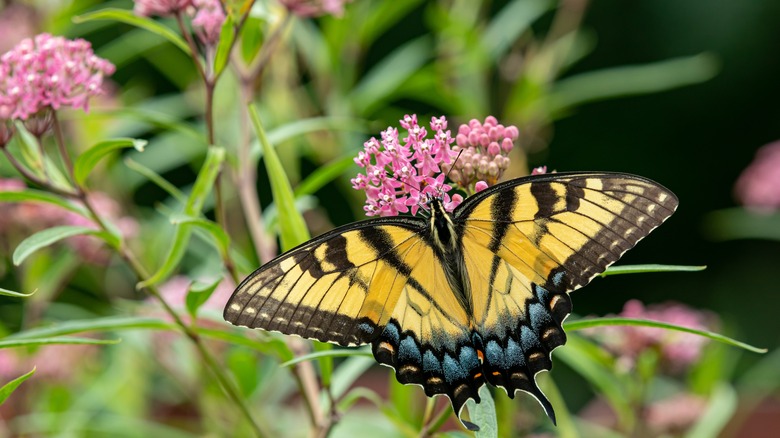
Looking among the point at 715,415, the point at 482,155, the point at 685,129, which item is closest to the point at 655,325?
the point at 482,155

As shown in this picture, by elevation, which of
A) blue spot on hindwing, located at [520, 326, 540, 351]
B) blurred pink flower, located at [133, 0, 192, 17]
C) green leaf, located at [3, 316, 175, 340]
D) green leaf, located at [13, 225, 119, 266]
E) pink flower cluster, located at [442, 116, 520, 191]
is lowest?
blue spot on hindwing, located at [520, 326, 540, 351]

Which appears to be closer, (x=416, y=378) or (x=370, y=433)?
(x=416, y=378)

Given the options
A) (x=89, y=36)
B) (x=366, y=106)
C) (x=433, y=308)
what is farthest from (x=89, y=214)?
(x=89, y=36)

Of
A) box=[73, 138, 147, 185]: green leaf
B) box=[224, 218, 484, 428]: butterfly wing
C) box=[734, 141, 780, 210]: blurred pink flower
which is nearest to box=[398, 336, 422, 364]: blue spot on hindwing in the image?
box=[224, 218, 484, 428]: butterfly wing

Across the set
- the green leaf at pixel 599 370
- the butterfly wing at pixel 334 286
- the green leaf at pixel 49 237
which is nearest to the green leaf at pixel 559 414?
the green leaf at pixel 599 370

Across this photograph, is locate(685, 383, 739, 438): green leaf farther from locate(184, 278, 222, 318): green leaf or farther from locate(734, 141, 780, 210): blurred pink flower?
locate(184, 278, 222, 318): green leaf

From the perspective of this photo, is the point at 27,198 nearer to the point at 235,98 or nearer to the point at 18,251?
the point at 18,251

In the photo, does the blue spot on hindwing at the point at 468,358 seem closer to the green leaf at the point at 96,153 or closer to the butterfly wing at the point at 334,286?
the butterfly wing at the point at 334,286

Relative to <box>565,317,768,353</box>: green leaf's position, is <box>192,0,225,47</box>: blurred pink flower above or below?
above
